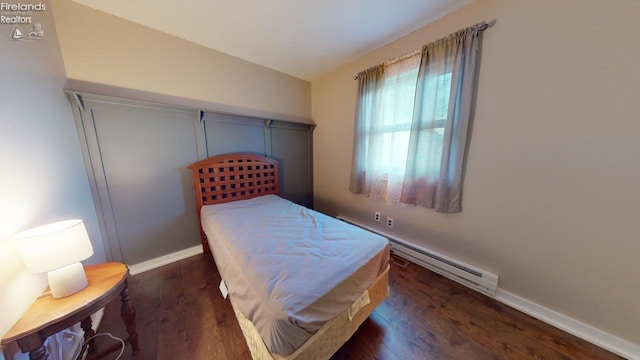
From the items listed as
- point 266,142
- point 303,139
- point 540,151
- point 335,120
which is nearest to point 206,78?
point 266,142

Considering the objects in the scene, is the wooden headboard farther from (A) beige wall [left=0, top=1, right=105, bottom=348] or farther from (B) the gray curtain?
(B) the gray curtain

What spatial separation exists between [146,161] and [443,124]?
9.35 ft

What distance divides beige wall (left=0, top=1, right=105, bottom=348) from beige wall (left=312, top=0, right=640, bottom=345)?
2.76 m

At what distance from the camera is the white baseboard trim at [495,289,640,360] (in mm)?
1081

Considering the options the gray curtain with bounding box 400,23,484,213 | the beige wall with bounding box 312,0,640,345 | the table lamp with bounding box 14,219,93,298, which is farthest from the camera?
the gray curtain with bounding box 400,23,484,213

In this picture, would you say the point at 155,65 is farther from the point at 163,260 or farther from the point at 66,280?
the point at 163,260

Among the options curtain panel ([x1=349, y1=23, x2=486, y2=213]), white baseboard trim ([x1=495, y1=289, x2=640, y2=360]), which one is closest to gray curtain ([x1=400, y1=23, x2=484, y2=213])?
curtain panel ([x1=349, y1=23, x2=486, y2=213])

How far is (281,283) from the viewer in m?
0.90

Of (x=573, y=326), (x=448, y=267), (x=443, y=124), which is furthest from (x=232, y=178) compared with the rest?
(x=573, y=326)

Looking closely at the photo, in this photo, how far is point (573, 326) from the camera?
1218 millimetres

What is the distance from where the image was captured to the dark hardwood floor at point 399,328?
1103mm

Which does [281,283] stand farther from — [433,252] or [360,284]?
[433,252]

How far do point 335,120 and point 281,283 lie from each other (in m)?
2.27

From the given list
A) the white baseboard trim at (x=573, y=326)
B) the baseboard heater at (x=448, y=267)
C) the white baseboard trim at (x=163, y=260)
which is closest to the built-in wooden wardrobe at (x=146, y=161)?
the white baseboard trim at (x=163, y=260)
